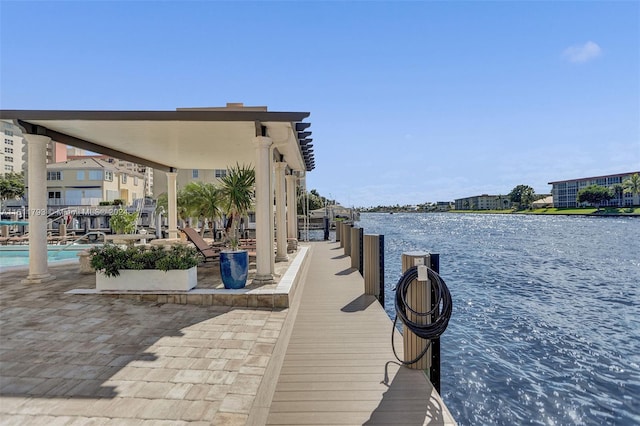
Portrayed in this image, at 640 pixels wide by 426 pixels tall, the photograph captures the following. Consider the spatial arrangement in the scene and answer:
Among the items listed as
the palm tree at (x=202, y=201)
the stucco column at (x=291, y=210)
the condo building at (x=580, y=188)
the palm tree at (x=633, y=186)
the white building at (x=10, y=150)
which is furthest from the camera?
the condo building at (x=580, y=188)

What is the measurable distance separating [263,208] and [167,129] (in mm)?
2471

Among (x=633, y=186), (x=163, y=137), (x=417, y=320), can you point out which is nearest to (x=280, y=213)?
(x=163, y=137)

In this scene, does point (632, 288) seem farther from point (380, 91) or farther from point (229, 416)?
point (229, 416)

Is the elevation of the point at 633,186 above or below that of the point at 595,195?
above

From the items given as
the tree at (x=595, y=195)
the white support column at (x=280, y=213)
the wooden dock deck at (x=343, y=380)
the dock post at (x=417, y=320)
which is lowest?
the wooden dock deck at (x=343, y=380)

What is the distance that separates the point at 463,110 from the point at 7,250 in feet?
72.1

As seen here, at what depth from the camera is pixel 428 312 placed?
343 cm

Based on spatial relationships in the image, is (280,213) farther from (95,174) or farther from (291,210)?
(95,174)

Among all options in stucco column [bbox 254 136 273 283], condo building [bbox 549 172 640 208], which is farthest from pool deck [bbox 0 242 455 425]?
condo building [bbox 549 172 640 208]

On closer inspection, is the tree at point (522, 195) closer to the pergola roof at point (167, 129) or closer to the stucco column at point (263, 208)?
the pergola roof at point (167, 129)

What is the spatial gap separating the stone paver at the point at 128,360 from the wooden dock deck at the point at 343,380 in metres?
0.23

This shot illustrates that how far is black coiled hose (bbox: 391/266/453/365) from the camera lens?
11.1 feet

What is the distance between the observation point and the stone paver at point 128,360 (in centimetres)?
267

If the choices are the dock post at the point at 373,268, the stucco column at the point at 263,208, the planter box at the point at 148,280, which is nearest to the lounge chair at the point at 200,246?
the planter box at the point at 148,280
